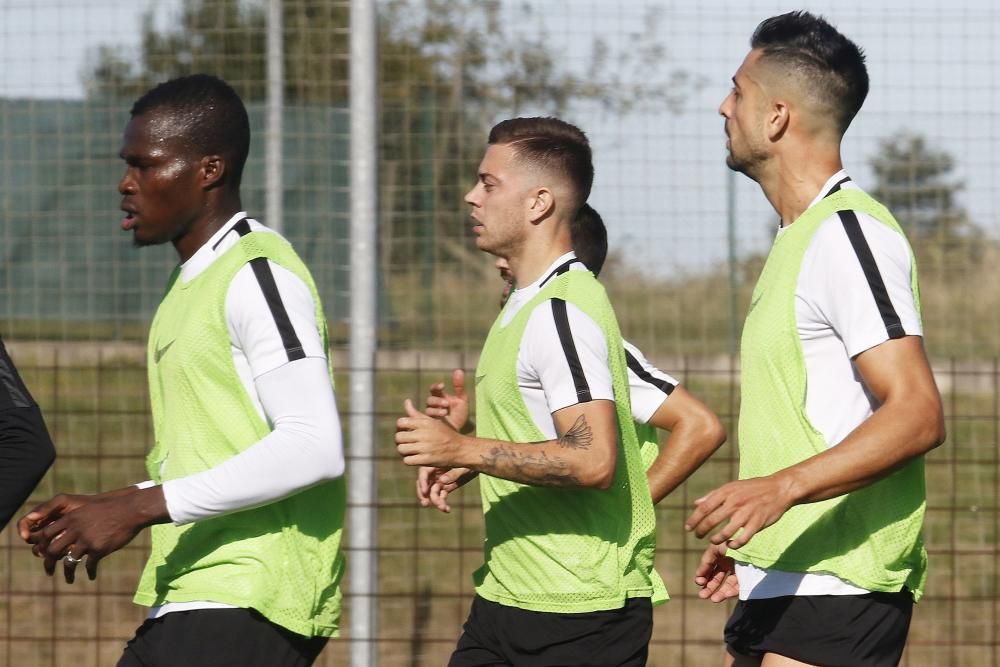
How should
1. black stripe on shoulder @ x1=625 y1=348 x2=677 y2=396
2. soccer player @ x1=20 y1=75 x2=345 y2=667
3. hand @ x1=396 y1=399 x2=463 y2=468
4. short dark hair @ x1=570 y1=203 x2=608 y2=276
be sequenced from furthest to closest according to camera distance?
short dark hair @ x1=570 y1=203 x2=608 y2=276 < black stripe on shoulder @ x1=625 y1=348 x2=677 y2=396 < hand @ x1=396 y1=399 x2=463 y2=468 < soccer player @ x1=20 y1=75 x2=345 y2=667

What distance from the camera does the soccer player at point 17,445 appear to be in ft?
10.5

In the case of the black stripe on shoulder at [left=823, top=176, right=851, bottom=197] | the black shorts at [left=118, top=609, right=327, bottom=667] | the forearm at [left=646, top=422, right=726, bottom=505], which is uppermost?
the black stripe on shoulder at [left=823, top=176, right=851, bottom=197]

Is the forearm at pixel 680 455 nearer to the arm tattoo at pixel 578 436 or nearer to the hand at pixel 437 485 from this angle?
the hand at pixel 437 485

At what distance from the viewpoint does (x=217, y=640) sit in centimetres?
340

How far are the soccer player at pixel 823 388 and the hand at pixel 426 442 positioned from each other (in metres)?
0.72

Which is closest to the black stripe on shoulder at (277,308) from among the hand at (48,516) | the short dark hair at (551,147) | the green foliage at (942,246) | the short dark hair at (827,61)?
the hand at (48,516)

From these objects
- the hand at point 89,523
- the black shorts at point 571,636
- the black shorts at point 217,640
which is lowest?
the black shorts at point 571,636

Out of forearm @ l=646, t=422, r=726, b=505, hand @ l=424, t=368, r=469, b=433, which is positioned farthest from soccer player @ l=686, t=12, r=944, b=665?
hand @ l=424, t=368, r=469, b=433

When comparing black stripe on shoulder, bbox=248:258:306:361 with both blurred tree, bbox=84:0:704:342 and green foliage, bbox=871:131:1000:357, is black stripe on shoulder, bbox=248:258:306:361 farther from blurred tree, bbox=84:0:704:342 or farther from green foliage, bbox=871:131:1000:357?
green foliage, bbox=871:131:1000:357

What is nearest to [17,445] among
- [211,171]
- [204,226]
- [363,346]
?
[204,226]

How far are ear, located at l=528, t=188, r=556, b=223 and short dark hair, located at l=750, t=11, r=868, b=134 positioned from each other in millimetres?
733

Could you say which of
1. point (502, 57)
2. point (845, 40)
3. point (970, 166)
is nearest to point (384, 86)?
point (502, 57)

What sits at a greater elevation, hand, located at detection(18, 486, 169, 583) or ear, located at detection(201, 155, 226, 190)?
ear, located at detection(201, 155, 226, 190)

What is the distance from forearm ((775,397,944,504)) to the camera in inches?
118
